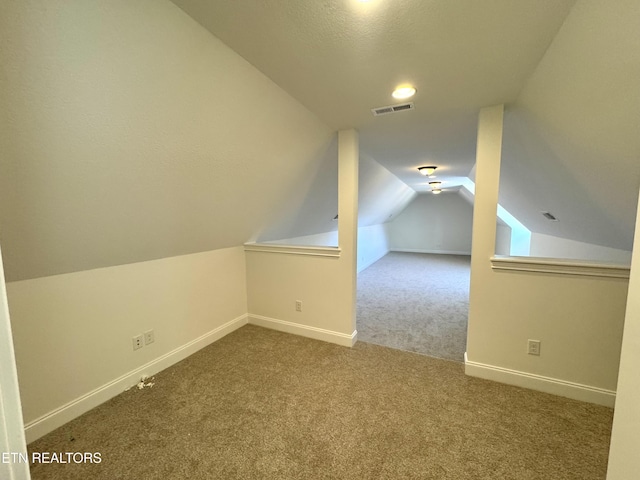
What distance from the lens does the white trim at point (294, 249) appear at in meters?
2.60

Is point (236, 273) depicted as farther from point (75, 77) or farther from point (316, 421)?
point (75, 77)

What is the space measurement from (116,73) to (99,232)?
0.97 metres

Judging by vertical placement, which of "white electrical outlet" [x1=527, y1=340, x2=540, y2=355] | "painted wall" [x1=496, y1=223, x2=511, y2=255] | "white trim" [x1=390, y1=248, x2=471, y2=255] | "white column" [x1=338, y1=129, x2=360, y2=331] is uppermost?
"white column" [x1=338, y1=129, x2=360, y2=331]

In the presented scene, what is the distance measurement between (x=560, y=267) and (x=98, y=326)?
330 cm

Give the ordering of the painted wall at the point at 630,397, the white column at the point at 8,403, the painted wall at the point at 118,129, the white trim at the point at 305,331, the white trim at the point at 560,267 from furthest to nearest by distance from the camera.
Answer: the white trim at the point at 305,331 < the white trim at the point at 560,267 < the painted wall at the point at 118,129 < the painted wall at the point at 630,397 < the white column at the point at 8,403

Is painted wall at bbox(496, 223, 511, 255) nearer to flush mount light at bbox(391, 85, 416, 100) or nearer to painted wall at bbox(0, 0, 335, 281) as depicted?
flush mount light at bbox(391, 85, 416, 100)

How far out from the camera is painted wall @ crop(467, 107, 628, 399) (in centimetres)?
177

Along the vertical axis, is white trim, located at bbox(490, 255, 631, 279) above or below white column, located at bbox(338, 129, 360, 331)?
Result: below

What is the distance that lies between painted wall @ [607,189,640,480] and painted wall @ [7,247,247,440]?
2.60m

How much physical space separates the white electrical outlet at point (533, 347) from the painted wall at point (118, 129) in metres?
2.52

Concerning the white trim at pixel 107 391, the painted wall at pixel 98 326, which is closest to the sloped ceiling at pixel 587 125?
the painted wall at pixel 98 326

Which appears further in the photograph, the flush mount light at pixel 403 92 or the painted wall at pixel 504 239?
the painted wall at pixel 504 239

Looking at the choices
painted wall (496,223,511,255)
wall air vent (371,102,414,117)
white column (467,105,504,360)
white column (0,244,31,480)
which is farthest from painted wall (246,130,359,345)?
painted wall (496,223,511,255)

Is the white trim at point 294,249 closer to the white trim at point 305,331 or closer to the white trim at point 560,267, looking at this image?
the white trim at point 305,331
